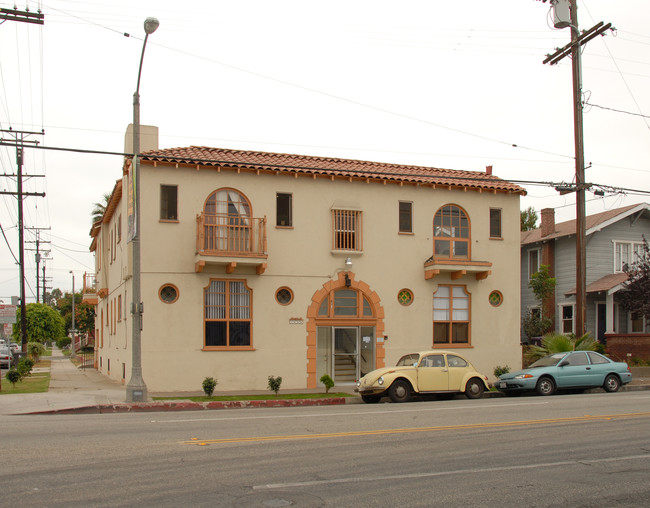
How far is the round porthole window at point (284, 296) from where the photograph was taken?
2316 cm

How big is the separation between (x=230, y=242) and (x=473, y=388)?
859cm

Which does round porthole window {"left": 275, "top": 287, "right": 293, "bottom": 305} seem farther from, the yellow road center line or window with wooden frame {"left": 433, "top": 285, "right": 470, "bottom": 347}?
the yellow road center line

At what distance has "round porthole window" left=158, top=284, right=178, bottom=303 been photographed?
71.6 feet

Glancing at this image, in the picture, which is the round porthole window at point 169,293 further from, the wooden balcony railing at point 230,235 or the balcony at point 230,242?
the wooden balcony railing at point 230,235

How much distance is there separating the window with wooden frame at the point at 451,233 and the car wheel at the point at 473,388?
6421 mm

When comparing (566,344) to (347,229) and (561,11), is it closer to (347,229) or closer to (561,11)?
(347,229)

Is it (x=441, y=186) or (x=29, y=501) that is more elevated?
(x=441, y=186)

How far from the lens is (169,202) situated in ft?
72.4

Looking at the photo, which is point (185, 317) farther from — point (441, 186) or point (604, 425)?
point (604, 425)

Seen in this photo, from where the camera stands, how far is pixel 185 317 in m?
21.9

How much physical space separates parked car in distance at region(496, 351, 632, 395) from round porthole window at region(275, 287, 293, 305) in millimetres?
7054

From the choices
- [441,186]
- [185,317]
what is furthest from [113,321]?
[441,186]

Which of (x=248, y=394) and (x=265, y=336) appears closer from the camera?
(x=248, y=394)

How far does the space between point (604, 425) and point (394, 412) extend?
164 inches
